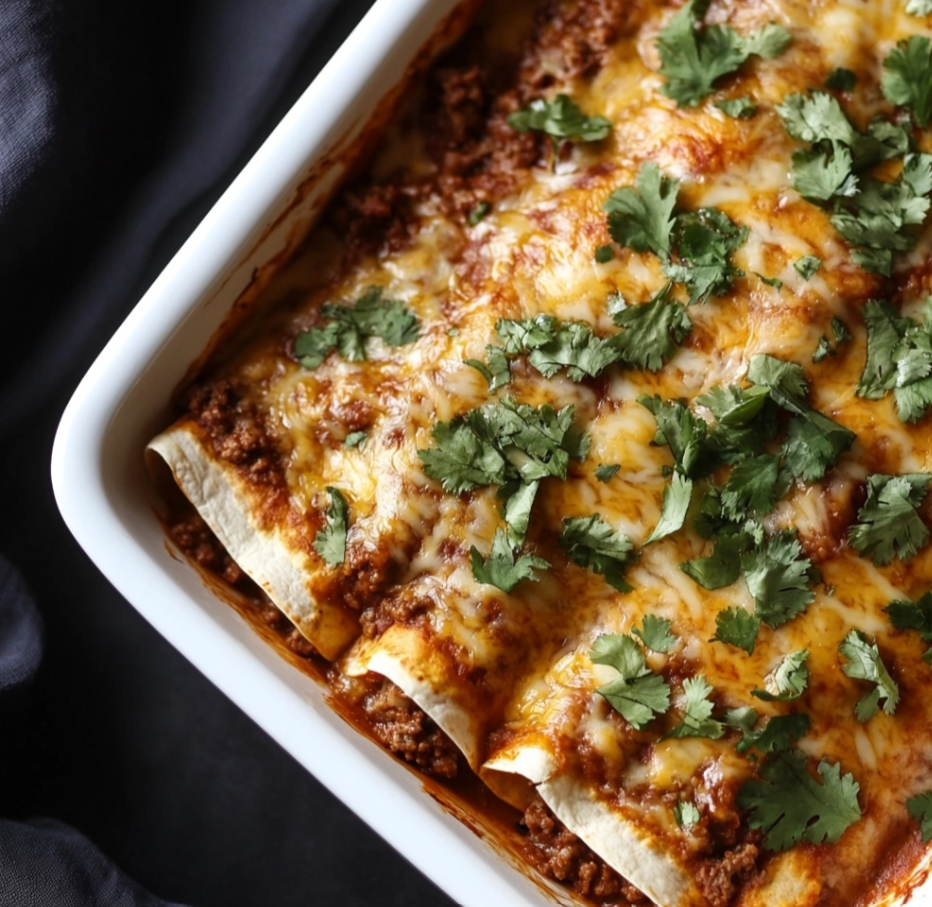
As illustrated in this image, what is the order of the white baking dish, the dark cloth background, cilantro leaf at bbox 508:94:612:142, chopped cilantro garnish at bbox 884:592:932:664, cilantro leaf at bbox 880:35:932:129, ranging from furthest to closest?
1. the dark cloth background
2. cilantro leaf at bbox 508:94:612:142
3. cilantro leaf at bbox 880:35:932:129
4. chopped cilantro garnish at bbox 884:592:932:664
5. the white baking dish

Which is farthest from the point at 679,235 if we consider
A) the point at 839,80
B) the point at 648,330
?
the point at 839,80

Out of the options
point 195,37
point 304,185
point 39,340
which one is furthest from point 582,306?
point 39,340

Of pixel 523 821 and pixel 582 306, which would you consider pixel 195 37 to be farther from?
pixel 523 821

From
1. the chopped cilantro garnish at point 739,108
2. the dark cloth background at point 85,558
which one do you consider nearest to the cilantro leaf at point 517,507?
the chopped cilantro garnish at point 739,108

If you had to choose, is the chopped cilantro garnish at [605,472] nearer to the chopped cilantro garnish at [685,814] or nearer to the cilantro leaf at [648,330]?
the cilantro leaf at [648,330]

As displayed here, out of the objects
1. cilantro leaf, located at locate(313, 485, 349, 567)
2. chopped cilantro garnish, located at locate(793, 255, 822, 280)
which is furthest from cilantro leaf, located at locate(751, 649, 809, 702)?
cilantro leaf, located at locate(313, 485, 349, 567)

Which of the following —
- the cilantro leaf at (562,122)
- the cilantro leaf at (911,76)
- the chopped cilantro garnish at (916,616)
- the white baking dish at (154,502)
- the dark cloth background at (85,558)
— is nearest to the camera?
the white baking dish at (154,502)

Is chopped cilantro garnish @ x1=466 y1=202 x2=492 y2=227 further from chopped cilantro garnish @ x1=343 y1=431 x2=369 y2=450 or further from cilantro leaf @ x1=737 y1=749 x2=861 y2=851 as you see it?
cilantro leaf @ x1=737 y1=749 x2=861 y2=851
